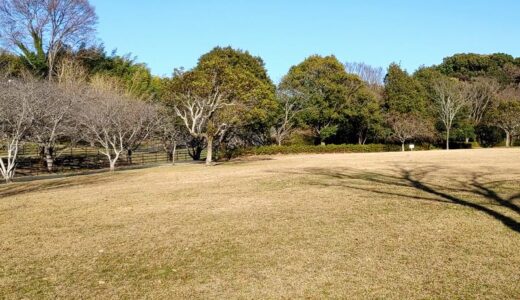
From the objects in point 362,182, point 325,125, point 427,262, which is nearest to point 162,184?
point 362,182

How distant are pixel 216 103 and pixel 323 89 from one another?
Answer: 2400 cm

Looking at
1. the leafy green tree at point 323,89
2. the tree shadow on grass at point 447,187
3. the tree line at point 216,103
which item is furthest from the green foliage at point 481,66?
the tree shadow on grass at point 447,187

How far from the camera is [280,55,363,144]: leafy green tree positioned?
4781cm

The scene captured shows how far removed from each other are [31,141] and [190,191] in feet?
64.6

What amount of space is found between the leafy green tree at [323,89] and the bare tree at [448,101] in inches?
507

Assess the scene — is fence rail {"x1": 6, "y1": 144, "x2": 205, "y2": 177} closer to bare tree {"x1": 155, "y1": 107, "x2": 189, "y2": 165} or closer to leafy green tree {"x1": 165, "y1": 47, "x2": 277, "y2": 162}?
bare tree {"x1": 155, "y1": 107, "x2": 189, "y2": 165}

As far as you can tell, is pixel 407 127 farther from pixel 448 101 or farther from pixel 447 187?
pixel 447 187

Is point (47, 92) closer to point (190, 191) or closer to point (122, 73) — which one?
point (190, 191)

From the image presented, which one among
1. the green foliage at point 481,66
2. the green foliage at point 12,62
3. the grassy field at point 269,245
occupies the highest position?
the green foliage at point 481,66

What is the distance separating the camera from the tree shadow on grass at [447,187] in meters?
9.81

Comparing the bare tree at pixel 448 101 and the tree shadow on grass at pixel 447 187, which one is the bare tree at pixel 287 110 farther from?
the tree shadow on grass at pixel 447 187

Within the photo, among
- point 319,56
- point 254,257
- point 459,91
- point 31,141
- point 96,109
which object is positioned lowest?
point 254,257

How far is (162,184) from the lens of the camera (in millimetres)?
17016

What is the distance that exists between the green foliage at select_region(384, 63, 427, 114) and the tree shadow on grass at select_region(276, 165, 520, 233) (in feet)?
122
